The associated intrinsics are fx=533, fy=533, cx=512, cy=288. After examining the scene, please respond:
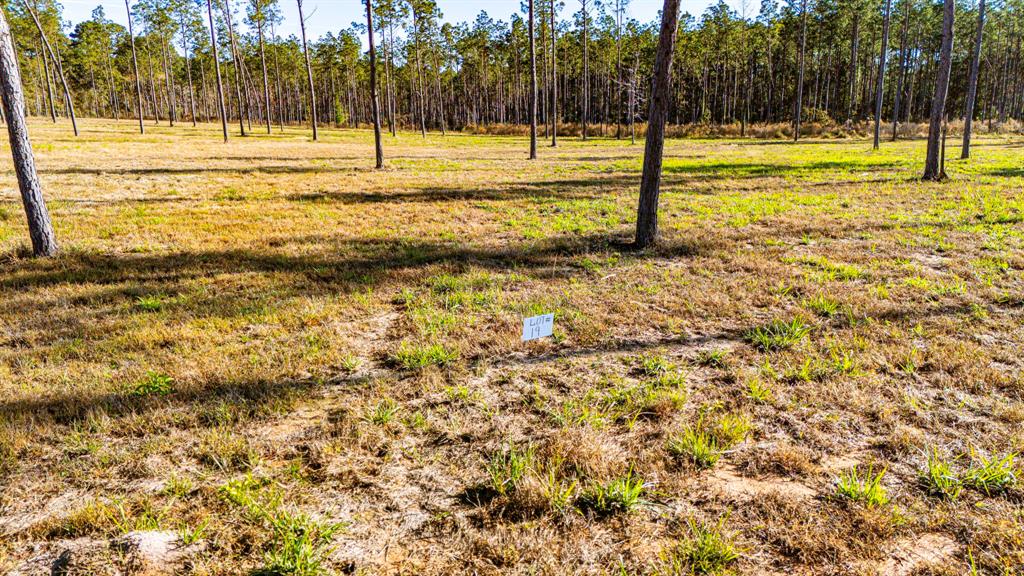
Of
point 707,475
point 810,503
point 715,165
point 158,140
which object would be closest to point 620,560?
point 707,475

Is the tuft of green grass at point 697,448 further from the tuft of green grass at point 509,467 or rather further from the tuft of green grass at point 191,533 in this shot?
the tuft of green grass at point 191,533

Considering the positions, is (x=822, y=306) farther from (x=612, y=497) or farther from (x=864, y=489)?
(x=612, y=497)

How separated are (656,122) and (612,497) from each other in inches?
228

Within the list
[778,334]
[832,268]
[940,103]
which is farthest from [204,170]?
[940,103]

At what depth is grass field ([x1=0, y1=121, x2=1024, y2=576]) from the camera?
2404 millimetres

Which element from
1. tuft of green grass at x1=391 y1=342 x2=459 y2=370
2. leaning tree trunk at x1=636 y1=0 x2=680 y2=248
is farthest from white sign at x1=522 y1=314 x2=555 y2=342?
leaning tree trunk at x1=636 y1=0 x2=680 y2=248

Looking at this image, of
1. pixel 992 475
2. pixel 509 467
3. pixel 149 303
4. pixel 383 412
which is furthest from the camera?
pixel 149 303

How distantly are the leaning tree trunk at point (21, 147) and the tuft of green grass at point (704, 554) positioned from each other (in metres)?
7.86

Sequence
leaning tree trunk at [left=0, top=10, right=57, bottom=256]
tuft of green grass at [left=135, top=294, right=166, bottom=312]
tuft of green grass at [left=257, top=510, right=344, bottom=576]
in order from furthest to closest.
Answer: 1. leaning tree trunk at [left=0, top=10, right=57, bottom=256]
2. tuft of green grass at [left=135, top=294, right=166, bottom=312]
3. tuft of green grass at [left=257, top=510, right=344, bottom=576]

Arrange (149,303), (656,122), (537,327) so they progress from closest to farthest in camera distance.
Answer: (537,327)
(149,303)
(656,122)

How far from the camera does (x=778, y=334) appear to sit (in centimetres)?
470

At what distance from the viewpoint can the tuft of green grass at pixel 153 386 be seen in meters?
3.73

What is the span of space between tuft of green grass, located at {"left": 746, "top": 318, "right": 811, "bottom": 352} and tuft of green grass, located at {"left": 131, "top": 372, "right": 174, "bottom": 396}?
4.59 metres

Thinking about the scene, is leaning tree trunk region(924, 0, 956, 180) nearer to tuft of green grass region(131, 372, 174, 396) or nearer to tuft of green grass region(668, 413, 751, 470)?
tuft of green grass region(668, 413, 751, 470)
